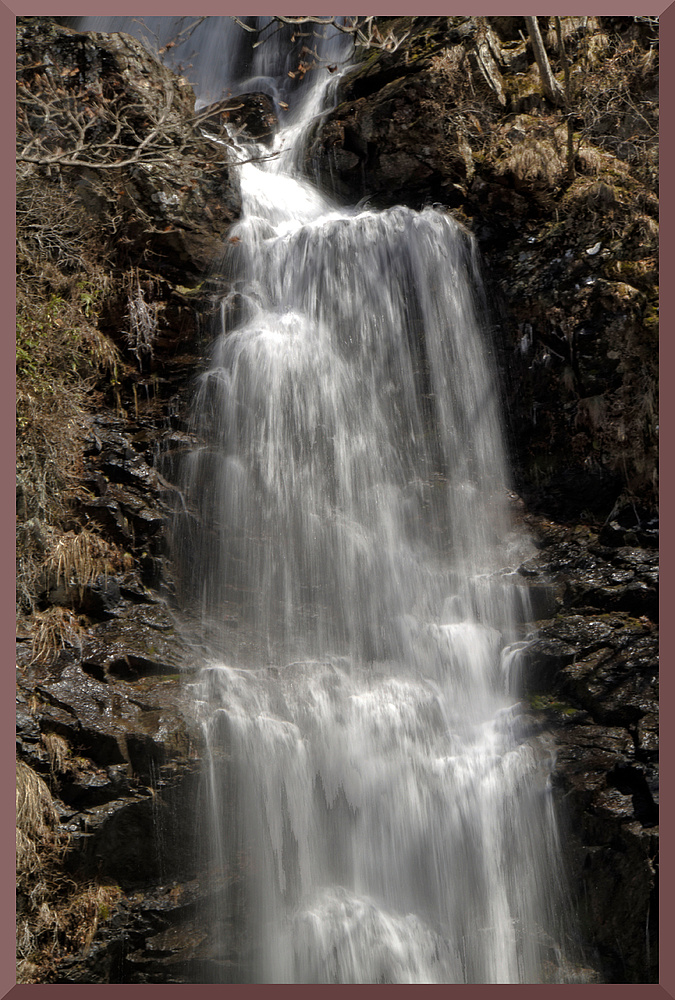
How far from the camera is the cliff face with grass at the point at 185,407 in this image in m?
4.53

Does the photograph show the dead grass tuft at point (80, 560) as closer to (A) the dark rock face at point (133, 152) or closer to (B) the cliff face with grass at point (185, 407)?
(B) the cliff face with grass at point (185, 407)

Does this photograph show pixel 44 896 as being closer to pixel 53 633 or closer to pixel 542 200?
pixel 53 633

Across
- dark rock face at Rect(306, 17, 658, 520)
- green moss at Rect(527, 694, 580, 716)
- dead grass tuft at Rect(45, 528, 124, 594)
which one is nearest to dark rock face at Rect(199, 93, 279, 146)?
dark rock face at Rect(306, 17, 658, 520)

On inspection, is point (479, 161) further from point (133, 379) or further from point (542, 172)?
point (133, 379)

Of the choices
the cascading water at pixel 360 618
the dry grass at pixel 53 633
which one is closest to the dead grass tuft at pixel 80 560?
the dry grass at pixel 53 633

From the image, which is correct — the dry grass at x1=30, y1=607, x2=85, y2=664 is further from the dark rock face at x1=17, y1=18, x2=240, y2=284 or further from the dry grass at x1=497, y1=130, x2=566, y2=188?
the dry grass at x1=497, y1=130, x2=566, y2=188

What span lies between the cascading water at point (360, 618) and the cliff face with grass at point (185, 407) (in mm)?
254

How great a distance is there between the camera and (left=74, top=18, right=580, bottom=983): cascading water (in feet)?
15.0

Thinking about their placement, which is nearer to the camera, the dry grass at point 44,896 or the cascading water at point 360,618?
the dry grass at point 44,896

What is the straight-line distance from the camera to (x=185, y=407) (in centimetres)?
621

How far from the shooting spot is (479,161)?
7188mm

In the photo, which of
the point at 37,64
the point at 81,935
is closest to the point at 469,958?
A: the point at 81,935

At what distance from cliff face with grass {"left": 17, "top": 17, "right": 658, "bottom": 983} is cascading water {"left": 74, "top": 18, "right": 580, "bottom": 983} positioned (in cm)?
25

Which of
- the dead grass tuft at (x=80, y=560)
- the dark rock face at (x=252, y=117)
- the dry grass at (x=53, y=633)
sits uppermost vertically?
the dark rock face at (x=252, y=117)
